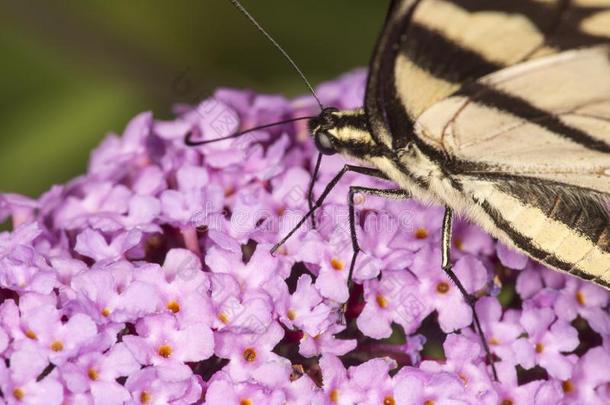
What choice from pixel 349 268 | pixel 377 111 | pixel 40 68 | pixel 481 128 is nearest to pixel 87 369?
pixel 349 268

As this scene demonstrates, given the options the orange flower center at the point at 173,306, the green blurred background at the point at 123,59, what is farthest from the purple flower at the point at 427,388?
the green blurred background at the point at 123,59

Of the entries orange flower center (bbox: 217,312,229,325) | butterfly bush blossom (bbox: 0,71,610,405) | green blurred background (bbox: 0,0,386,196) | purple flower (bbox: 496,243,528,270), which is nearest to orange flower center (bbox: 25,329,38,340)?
butterfly bush blossom (bbox: 0,71,610,405)

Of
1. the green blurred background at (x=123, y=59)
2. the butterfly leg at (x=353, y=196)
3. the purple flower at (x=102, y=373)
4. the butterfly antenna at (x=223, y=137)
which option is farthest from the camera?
the green blurred background at (x=123, y=59)

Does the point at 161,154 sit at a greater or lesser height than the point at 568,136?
→ greater

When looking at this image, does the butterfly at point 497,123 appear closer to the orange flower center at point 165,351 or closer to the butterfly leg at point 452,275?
the butterfly leg at point 452,275

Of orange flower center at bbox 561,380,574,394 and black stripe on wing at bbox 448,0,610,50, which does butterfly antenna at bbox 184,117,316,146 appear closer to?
black stripe on wing at bbox 448,0,610,50

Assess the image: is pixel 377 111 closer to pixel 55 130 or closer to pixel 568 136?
pixel 568 136

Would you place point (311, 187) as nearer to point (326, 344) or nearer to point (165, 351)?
point (326, 344)

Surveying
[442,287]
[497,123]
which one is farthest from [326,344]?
[497,123]
